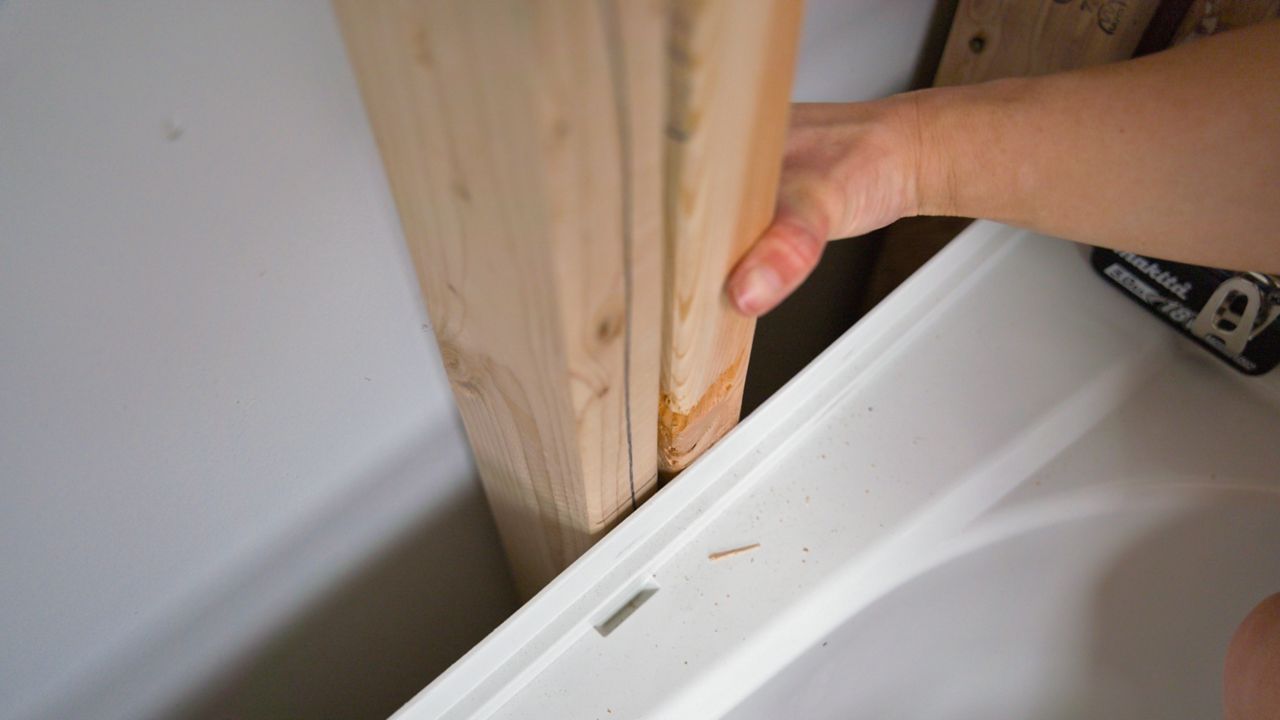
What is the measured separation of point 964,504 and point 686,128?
0.35 metres

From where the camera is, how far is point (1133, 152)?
45 cm

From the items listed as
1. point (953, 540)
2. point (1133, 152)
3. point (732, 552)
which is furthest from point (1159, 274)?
point (732, 552)

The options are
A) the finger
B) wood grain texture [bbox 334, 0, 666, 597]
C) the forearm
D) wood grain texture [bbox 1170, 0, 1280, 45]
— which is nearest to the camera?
wood grain texture [bbox 334, 0, 666, 597]

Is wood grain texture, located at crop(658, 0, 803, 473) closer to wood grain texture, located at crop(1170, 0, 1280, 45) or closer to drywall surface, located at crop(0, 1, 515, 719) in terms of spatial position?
drywall surface, located at crop(0, 1, 515, 719)

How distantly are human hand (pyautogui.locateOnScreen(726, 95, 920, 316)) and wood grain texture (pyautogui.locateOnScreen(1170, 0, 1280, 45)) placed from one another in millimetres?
228

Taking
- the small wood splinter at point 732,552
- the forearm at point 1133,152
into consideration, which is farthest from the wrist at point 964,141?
the small wood splinter at point 732,552

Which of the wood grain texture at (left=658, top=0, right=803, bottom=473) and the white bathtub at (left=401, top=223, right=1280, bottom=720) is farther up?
the wood grain texture at (left=658, top=0, right=803, bottom=473)

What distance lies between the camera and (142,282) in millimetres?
285

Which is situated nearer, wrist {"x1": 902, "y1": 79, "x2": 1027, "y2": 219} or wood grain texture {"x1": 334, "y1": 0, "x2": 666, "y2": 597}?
wood grain texture {"x1": 334, "y1": 0, "x2": 666, "y2": 597}

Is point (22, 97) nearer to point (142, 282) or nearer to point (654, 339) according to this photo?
point (142, 282)

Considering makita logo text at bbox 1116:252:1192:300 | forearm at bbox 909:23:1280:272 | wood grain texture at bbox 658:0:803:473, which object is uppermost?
wood grain texture at bbox 658:0:803:473

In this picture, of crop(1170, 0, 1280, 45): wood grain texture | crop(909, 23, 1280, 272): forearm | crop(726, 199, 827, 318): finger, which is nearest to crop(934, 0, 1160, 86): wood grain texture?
crop(1170, 0, 1280, 45): wood grain texture

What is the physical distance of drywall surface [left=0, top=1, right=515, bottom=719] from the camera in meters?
0.24

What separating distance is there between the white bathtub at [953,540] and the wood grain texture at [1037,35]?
6.4 inches
